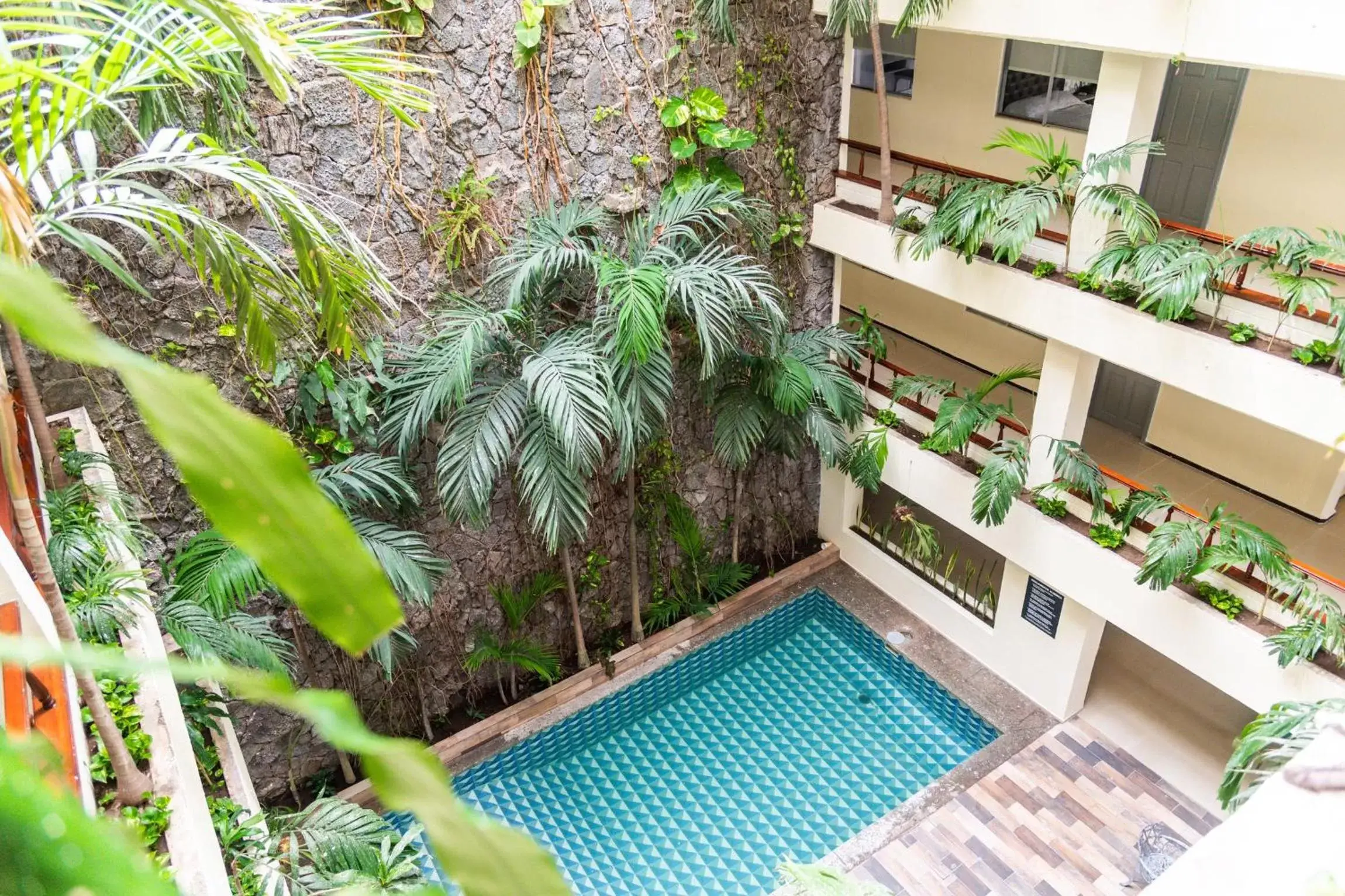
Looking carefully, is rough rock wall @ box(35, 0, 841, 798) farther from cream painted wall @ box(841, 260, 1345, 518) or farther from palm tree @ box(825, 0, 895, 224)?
cream painted wall @ box(841, 260, 1345, 518)

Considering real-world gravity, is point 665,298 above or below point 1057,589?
above

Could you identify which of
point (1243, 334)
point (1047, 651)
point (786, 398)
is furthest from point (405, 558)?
point (1243, 334)

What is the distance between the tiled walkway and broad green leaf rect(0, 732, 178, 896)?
5620 millimetres

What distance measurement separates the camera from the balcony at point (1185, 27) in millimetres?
3668

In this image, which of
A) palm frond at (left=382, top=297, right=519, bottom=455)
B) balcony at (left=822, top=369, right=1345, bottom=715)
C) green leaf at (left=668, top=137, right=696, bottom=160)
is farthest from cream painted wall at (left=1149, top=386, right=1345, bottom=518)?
palm frond at (left=382, top=297, right=519, bottom=455)

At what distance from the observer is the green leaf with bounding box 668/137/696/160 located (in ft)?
18.6

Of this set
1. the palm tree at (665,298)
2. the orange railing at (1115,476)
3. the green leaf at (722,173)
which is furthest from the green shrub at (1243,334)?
the green leaf at (722,173)

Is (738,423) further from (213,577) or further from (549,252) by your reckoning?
(213,577)

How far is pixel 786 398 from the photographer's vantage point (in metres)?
5.77

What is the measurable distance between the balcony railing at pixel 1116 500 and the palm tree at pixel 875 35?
1132 mm

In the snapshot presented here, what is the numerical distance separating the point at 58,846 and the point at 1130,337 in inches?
207

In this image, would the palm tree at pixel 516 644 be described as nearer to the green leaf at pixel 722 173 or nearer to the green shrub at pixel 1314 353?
the green leaf at pixel 722 173

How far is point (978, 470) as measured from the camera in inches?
241

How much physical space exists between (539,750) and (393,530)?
200cm
